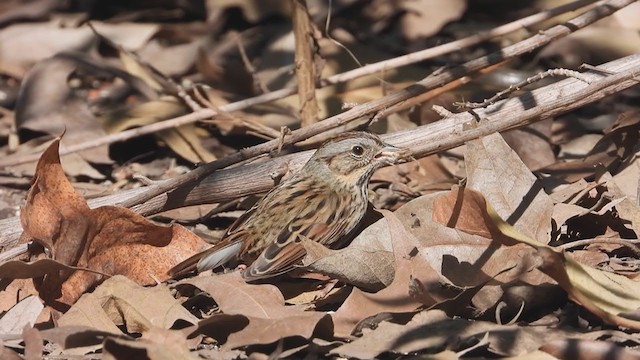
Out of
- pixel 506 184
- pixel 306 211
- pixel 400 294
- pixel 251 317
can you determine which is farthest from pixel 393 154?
pixel 251 317

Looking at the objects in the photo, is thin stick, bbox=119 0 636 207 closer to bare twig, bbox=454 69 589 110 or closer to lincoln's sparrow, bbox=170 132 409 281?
lincoln's sparrow, bbox=170 132 409 281

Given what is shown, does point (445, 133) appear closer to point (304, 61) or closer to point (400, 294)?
point (304, 61)

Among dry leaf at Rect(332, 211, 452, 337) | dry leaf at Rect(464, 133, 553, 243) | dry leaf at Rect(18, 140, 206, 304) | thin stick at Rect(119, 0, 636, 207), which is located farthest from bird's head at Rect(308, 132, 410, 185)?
dry leaf at Rect(332, 211, 452, 337)

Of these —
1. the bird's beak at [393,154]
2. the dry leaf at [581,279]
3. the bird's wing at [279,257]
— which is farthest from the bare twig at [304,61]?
the dry leaf at [581,279]

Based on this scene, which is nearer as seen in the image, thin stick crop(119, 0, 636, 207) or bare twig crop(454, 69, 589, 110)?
bare twig crop(454, 69, 589, 110)

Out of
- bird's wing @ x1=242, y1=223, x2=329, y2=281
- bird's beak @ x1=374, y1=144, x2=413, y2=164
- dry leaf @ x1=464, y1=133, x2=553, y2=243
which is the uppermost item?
dry leaf @ x1=464, y1=133, x2=553, y2=243

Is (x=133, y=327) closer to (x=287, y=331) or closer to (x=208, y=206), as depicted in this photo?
(x=287, y=331)

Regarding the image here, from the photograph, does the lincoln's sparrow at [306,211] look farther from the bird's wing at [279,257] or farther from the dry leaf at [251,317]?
the dry leaf at [251,317]

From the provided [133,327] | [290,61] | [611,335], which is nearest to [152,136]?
[290,61]
